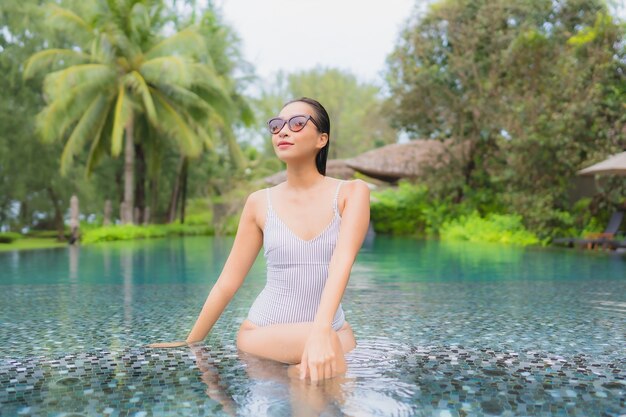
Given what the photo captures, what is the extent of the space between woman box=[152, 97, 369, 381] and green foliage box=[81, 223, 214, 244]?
20.4 meters

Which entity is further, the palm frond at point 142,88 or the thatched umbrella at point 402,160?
the thatched umbrella at point 402,160

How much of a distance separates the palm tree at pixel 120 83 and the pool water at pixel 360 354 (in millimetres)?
13756

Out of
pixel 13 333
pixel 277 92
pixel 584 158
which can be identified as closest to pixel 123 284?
pixel 13 333

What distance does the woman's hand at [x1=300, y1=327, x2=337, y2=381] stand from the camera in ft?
10.5

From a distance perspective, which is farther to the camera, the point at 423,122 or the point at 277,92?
the point at 277,92

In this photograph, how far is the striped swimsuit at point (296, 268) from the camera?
3570mm

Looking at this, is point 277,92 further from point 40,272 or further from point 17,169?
point 40,272

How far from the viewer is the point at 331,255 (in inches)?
141

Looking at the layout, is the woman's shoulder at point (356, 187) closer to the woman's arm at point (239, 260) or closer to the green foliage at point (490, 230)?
the woman's arm at point (239, 260)

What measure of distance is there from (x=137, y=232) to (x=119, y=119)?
415cm

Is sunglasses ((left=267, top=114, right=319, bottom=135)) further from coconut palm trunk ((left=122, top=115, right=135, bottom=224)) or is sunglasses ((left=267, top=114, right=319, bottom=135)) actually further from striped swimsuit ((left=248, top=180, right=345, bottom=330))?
coconut palm trunk ((left=122, top=115, right=135, bottom=224))

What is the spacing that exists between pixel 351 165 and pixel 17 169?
12.0 m

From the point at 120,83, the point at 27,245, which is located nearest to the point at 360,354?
the point at 27,245

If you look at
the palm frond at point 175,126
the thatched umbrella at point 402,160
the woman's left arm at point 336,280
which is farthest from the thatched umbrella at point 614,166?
the palm frond at point 175,126
